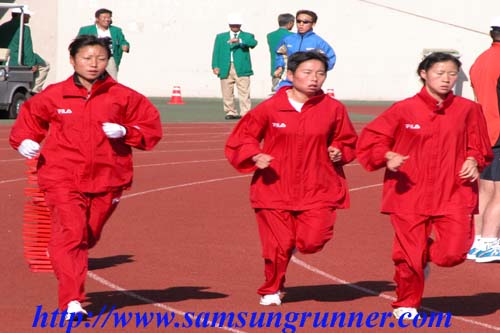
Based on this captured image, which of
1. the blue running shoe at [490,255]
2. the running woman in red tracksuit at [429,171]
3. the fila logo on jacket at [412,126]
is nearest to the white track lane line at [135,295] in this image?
the running woman in red tracksuit at [429,171]

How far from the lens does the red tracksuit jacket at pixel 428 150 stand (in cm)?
899

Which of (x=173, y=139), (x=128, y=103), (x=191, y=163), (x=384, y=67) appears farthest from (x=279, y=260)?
(x=384, y=67)

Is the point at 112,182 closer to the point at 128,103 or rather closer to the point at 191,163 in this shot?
the point at 128,103

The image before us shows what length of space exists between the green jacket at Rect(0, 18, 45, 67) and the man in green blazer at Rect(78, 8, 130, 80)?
2.56 metres

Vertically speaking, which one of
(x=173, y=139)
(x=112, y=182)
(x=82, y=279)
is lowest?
(x=173, y=139)

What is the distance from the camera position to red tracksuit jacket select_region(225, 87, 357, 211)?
9359mm

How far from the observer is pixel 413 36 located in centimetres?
3719

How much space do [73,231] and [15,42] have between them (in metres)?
18.2

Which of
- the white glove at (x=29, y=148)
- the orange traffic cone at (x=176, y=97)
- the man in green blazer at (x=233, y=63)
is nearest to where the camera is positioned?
the white glove at (x=29, y=148)

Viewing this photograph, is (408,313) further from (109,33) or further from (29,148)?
(109,33)

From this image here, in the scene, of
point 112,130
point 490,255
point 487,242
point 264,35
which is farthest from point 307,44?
point 264,35

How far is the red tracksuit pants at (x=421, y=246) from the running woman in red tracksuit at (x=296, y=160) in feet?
→ 2.05

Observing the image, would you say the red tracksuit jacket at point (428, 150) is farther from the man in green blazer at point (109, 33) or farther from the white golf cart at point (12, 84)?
the white golf cart at point (12, 84)

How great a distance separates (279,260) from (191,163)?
34.4ft
